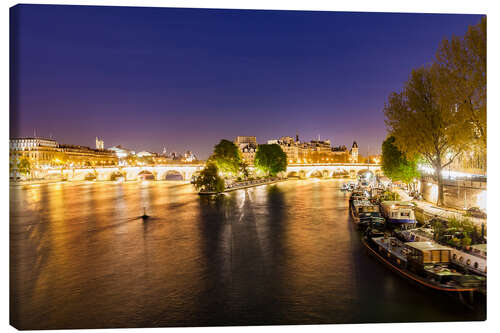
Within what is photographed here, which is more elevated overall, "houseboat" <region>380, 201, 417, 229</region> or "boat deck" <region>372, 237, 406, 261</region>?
"houseboat" <region>380, 201, 417, 229</region>

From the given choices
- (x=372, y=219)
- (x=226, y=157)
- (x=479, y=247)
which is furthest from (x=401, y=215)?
(x=226, y=157)

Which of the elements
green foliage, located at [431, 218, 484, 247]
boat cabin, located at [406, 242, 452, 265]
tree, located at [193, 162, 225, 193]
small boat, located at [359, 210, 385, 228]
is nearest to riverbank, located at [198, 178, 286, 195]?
tree, located at [193, 162, 225, 193]

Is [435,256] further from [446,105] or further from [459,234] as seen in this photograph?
[446,105]

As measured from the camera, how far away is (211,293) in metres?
7.12

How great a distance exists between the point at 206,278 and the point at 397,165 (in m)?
16.4

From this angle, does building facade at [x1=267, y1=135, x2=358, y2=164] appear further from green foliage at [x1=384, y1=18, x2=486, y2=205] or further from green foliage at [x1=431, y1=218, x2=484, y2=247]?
green foliage at [x1=431, y1=218, x2=484, y2=247]

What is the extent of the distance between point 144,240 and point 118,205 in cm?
Answer: 1113

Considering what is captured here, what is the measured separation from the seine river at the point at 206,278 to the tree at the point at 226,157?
18261mm

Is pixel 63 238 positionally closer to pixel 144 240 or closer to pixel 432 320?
pixel 144 240

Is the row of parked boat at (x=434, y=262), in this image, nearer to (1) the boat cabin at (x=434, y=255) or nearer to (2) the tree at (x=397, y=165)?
(1) the boat cabin at (x=434, y=255)

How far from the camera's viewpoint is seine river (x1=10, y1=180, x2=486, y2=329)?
6246 mm

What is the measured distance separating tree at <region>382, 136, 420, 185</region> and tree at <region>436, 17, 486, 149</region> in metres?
8.94

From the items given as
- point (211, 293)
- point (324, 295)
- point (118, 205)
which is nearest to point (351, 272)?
point (324, 295)

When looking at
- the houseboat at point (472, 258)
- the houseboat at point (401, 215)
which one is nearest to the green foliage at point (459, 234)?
the houseboat at point (472, 258)
